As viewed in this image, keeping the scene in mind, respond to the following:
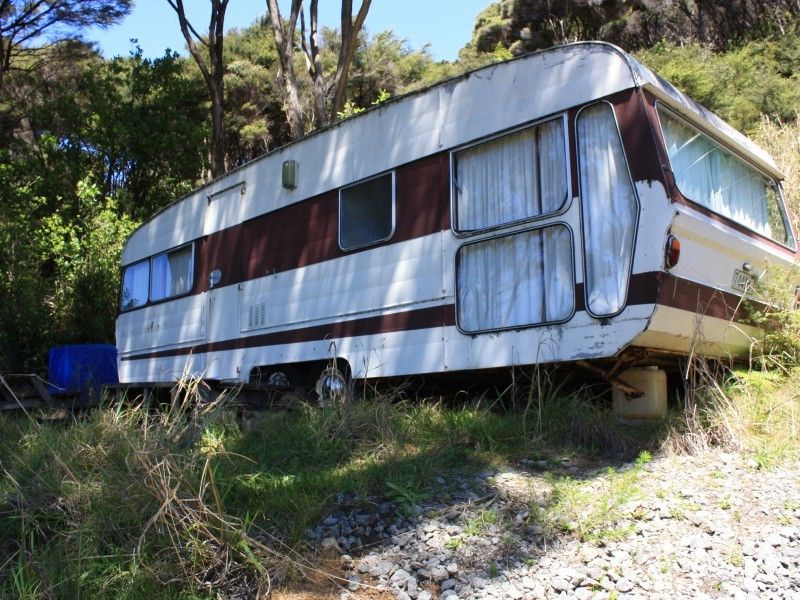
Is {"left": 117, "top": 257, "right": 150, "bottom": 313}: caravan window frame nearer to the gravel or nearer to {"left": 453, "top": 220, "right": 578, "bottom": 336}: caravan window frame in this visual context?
{"left": 453, "top": 220, "right": 578, "bottom": 336}: caravan window frame

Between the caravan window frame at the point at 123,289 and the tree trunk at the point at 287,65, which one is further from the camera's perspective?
the tree trunk at the point at 287,65

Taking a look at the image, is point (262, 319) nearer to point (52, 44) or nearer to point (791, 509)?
point (791, 509)

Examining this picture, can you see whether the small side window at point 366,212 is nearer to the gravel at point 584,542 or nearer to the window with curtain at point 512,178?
the window with curtain at point 512,178

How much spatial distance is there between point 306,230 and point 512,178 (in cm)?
246

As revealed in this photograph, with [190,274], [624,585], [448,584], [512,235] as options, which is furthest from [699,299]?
[190,274]

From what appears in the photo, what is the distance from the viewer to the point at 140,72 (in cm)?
1708

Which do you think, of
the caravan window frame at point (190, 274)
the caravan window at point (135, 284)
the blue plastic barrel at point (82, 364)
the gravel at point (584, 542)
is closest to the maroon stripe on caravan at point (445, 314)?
the caravan window frame at point (190, 274)

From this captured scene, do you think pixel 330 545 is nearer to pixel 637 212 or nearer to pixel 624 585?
pixel 624 585

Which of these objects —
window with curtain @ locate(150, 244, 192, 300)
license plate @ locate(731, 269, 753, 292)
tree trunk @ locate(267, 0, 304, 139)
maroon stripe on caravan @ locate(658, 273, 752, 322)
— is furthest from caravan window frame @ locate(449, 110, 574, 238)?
tree trunk @ locate(267, 0, 304, 139)

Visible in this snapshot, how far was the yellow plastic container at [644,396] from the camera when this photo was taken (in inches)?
200

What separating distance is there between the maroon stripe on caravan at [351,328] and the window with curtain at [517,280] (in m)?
0.23

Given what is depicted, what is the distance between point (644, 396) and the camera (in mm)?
5125

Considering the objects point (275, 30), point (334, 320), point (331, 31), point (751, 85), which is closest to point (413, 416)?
point (334, 320)

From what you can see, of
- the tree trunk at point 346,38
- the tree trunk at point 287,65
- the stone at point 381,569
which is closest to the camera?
the stone at point 381,569
